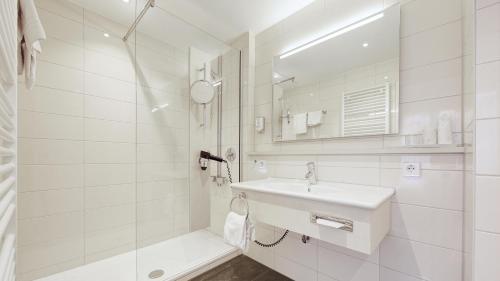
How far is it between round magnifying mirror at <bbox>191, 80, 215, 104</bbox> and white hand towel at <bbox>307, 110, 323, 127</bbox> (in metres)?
1.08

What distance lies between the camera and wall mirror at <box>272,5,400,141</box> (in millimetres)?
1275

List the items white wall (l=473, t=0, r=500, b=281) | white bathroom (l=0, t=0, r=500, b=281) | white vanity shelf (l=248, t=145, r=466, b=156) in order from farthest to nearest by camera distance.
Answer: white vanity shelf (l=248, t=145, r=466, b=156), white bathroom (l=0, t=0, r=500, b=281), white wall (l=473, t=0, r=500, b=281)

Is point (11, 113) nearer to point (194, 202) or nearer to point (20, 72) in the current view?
point (20, 72)

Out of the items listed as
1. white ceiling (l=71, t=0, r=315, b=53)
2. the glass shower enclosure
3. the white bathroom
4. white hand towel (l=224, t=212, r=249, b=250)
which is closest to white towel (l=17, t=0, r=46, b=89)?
the white bathroom

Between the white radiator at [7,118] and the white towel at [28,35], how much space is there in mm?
134

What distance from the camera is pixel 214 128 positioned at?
7.27 ft

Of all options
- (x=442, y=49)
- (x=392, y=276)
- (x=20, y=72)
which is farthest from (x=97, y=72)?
(x=392, y=276)

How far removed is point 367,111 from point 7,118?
1.72 metres

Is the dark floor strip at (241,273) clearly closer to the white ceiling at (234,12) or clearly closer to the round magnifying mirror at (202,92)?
the round magnifying mirror at (202,92)

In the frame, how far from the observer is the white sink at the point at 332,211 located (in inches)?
35.9

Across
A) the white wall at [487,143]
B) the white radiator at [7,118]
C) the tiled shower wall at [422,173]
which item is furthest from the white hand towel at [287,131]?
the white radiator at [7,118]

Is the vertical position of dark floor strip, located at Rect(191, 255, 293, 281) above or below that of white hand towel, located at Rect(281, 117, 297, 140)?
below

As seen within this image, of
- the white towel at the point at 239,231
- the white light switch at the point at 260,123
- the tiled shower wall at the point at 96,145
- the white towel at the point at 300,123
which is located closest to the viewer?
the white towel at the point at 239,231

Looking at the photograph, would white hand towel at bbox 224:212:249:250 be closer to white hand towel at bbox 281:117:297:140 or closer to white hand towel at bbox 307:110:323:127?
white hand towel at bbox 281:117:297:140
